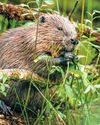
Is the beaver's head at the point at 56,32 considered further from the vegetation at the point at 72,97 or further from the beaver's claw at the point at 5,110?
the beaver's claw at the point at 5,110

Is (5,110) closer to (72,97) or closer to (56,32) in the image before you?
(72,97)

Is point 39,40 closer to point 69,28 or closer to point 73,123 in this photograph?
point 69,28

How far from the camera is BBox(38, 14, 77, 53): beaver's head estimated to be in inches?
154

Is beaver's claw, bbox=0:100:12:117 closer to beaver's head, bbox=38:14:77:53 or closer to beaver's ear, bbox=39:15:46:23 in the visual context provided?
beaver's head, bbox=38:14:77:53

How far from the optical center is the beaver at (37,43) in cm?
394

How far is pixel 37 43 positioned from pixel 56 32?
0.49ft

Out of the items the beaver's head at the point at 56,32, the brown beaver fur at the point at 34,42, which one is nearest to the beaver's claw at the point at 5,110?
the brown beaver fur at the point at 34,42

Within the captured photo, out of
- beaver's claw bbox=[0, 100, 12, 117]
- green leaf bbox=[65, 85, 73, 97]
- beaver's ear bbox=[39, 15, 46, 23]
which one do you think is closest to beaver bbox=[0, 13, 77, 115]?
beaver's ear bbox=[39, 15, 46, 23]

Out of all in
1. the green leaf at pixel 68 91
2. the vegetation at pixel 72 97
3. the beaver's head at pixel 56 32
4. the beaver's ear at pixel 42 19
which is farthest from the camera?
the beaver's ear at pixel 42 19

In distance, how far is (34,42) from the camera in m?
3.99

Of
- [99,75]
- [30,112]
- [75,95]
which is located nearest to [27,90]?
[30,112]

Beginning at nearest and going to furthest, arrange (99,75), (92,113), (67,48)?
(92,113), (67,48), (99,75)

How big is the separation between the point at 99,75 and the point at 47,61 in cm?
61

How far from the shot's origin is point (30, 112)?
12.8 ft
